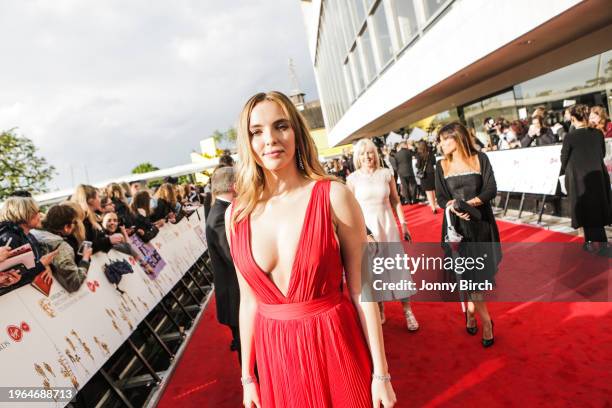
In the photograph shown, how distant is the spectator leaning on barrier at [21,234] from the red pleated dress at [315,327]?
2.34 m

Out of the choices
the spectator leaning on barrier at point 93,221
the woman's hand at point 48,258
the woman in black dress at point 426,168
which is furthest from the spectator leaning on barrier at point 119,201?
the woman in black dress at point 426,168

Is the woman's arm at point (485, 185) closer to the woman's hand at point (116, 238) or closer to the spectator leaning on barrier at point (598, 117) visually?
the spectator leaning on barrier at point (598, 117)

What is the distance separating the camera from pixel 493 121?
12.0 metres

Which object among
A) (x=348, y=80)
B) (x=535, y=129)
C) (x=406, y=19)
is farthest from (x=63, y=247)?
(x=348, y=80)

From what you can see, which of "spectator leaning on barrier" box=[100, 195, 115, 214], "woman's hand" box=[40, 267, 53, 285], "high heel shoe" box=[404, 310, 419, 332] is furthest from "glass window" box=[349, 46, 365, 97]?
"woman's hand" box=[40, 267, 53, 285]

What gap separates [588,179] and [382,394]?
5019 mm

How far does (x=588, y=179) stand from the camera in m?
4.93

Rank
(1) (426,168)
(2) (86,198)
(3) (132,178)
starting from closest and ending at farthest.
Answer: (2) (86,198) → (1) (426,168) → (3) (132,178)

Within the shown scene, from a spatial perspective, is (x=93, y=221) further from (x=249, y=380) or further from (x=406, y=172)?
(x=406, y=172)

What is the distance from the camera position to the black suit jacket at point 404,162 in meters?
11.6

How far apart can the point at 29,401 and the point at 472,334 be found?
12.4 ft

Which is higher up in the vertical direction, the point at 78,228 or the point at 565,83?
the point at 565,83

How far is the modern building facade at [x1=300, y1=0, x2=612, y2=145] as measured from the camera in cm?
666

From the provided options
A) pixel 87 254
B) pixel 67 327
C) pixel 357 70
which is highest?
pixel 357 70
